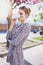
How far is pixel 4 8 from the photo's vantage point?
4.04 ft

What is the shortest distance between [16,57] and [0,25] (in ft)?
1.13

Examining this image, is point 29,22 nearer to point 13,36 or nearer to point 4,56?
point 13,36

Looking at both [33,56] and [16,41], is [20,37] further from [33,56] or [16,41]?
[33,56]

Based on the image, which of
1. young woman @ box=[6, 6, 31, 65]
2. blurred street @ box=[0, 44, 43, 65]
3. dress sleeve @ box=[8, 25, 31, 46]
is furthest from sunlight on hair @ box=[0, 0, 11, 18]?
blurred street @ box=[0, 44, 43, 65]

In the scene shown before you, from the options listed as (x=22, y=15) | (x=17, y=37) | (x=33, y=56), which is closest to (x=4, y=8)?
(x=22, y=15)

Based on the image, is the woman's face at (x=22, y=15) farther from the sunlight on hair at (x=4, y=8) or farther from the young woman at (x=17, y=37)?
the sunlight on hair at (x=4, y=8)

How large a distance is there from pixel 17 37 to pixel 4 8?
296 mm

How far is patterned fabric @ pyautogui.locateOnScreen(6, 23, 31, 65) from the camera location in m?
1.25

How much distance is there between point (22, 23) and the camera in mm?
1293

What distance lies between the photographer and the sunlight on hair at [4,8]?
1.22 metres

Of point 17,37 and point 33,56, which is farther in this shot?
point 33,56

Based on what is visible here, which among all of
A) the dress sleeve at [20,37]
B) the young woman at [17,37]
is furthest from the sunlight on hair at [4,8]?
the dress sleeve at [20,37]

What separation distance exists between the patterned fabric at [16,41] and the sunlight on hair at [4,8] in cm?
15

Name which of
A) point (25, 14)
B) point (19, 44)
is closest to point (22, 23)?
point (25, 14)
